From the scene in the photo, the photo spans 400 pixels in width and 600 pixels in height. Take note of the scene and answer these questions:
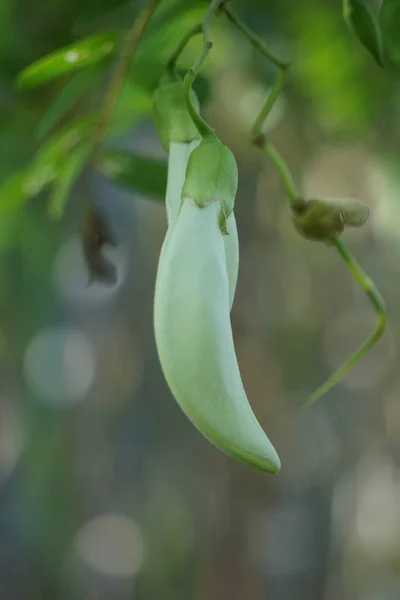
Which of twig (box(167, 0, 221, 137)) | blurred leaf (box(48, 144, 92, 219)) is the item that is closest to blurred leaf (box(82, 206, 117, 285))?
blurred leaf (box(48, 144, 92, 219))

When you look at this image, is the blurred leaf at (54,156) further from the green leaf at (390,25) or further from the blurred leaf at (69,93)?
the green leaf at (390,25)

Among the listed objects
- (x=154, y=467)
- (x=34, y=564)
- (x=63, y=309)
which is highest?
(x=63, y=309)

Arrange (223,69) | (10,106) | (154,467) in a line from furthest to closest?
(154,467) < (223,69) < (10,106)

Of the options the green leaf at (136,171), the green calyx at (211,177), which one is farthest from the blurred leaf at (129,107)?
the green calyx at (211,177)

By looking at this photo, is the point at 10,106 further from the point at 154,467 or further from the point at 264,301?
the point at 154,467

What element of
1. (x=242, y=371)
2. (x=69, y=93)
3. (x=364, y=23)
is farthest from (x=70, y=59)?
(x=242, y=371)

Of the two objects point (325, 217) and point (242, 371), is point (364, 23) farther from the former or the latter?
point (242, 371)

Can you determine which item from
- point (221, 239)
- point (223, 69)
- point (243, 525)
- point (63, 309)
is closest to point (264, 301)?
point (243, 525)
